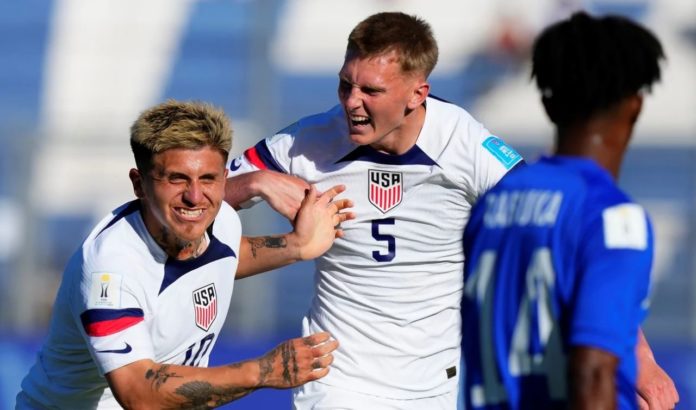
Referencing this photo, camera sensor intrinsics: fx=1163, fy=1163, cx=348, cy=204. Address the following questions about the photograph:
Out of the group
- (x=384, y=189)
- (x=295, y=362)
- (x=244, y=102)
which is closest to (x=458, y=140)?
(x=384, y=189)

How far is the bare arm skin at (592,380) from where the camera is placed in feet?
9.21

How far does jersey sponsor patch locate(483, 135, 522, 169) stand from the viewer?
5.14m

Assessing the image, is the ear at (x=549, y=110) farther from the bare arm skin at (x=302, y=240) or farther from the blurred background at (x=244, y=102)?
the blurred background at (x=244, y=102)

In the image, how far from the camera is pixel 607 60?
2980mm

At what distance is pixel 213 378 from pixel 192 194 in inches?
26.9

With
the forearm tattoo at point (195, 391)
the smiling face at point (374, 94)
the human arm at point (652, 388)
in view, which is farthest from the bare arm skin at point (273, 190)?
the human arm at point (652, 388)

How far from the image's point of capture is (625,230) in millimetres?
2863

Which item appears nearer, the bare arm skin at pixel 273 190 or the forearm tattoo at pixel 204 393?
the forearm tattoo at pixel 204 393

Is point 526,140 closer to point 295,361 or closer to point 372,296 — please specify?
point 372,296

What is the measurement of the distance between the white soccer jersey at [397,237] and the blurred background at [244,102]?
3.79 metres

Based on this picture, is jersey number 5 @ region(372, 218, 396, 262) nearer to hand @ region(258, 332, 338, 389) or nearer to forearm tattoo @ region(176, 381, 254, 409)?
hand @ region(258, 332, 338, 389)

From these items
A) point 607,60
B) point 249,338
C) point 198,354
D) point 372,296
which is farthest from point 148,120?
point 249,338

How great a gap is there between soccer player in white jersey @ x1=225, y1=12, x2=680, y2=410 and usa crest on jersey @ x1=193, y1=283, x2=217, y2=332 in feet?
1.73

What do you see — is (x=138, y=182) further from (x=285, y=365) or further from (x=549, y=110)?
(x=549, y=110)
